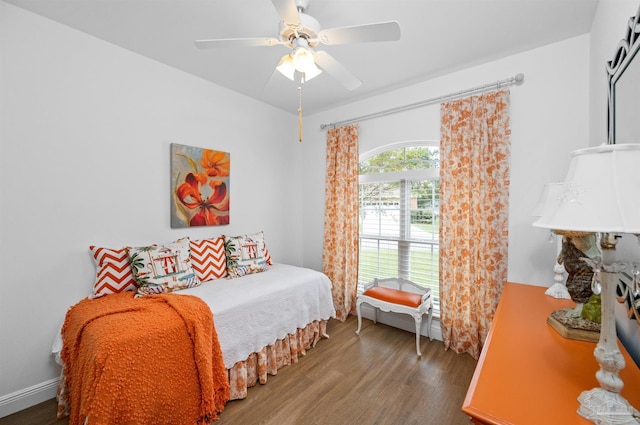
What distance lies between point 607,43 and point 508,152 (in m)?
0.92

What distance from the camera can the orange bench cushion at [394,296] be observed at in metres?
2.61

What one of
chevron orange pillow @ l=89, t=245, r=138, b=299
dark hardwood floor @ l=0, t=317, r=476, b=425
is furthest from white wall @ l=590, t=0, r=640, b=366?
chevron orange pillow @ l=89, t=245, r=138, b=299

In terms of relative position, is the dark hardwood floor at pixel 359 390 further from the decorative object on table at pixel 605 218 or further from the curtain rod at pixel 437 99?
the curtain rod at pixel 437 99

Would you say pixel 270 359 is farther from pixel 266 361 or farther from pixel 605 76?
pixel 605 76

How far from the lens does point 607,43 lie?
1.58 meters

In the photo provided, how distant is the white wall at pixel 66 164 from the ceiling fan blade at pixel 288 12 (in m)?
1.77

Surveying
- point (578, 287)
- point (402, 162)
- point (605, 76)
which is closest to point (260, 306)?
point (578, 287)

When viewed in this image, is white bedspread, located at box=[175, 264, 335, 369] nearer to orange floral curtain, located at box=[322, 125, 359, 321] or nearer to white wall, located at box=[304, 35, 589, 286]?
orange floral curtain, located at box=[322, 125, 359, 321]

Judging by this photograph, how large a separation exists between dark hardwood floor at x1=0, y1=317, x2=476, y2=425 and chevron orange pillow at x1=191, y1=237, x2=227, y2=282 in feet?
→ 3.62

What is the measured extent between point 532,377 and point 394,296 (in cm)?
185

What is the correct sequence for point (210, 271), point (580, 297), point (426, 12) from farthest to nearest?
point (210, 271) < point (426, 12) < point (580, 297)

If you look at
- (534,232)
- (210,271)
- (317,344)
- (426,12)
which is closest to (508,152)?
(534,232)

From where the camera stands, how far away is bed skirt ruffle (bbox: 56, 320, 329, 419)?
1888mm

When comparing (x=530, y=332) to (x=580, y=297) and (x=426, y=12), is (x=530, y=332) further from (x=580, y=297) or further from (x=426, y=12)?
(x=426, y=12)
